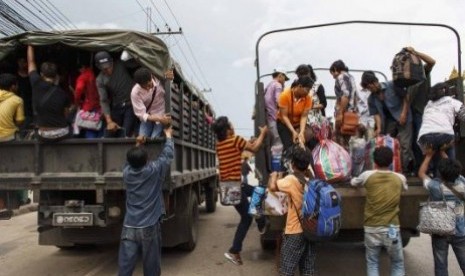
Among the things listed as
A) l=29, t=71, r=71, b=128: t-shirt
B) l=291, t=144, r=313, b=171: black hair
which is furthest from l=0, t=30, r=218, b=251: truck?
l=291, t=144, r=313, b=171: black hair

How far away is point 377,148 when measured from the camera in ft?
15.4

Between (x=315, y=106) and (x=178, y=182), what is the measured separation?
72.5 inches

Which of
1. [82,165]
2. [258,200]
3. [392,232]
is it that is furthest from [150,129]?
[392,232]

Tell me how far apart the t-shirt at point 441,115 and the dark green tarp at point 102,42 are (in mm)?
2965

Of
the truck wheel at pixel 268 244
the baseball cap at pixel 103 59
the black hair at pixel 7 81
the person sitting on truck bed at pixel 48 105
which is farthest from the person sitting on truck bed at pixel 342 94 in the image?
the black hair at pixel 7 81

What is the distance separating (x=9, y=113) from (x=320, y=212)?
12.5 feet

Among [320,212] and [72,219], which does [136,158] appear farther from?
[320,212]

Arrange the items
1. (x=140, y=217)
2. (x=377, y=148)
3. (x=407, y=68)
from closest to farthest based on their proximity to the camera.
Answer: (x=140, y=217)
(x=377, y=148)
(x=407, y=68)

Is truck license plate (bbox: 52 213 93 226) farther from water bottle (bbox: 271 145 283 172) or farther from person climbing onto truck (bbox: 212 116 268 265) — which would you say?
water bottle (bbox: 271 145 283 172)

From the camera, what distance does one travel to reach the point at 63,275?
5949 mm

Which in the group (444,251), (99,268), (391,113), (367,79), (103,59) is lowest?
(99,268)

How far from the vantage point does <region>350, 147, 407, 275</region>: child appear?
4.43m

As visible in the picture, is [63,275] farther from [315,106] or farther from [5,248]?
[315,106]

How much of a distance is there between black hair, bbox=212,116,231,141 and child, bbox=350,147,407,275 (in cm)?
203
